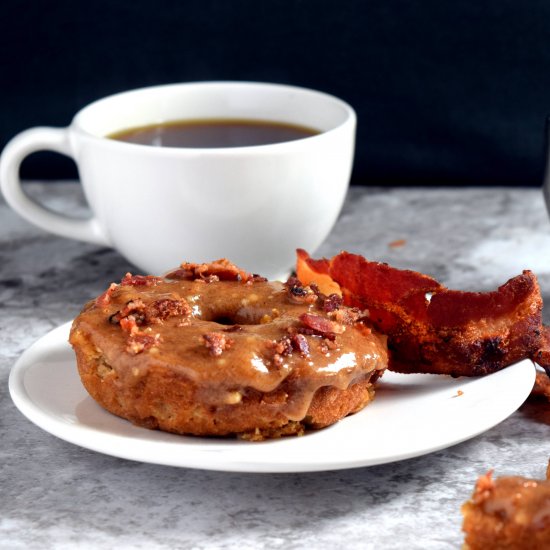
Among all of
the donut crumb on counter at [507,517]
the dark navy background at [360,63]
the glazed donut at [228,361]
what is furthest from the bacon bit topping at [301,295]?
the dark navy background at [360,63]

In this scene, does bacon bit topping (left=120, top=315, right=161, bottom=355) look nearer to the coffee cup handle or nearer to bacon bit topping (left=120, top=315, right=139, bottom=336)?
bacon bit topping (left=120, top=315, right=139, bottom=336)

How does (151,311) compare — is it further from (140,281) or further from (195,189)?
(195,189)

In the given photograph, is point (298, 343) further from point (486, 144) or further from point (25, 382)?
point (486, 144)

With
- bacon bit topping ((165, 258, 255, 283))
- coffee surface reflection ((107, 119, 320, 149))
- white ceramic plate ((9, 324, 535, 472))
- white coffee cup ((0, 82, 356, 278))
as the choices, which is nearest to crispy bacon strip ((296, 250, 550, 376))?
white ceramic plate ((9, 324, 535, 472))

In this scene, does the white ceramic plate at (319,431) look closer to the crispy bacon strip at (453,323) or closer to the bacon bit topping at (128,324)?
the crispy bacon strip at (453,323)

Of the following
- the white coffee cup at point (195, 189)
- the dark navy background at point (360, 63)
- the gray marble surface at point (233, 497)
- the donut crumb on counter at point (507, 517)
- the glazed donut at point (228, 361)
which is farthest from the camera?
the dark navy background at point (360, 63)

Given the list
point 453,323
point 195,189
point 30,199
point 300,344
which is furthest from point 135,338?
point 30,199

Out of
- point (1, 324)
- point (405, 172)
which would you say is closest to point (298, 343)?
point (1, 324)
